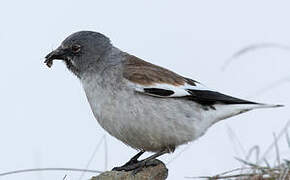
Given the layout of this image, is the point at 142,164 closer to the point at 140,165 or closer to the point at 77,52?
the point at 140,165

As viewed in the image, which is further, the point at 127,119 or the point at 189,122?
the point at 189,122

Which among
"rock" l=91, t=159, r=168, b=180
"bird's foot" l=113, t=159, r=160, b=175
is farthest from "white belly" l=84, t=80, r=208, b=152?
"rock" l=91, t=159, r=168, b=180

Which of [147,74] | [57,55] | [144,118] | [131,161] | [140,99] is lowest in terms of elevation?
[131,161]

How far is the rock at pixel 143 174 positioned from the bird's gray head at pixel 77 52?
132cm

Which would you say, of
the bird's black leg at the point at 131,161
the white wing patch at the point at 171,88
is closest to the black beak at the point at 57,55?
the white wing patch at the point at 171,88

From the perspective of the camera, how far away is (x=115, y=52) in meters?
4.76

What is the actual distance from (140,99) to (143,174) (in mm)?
668

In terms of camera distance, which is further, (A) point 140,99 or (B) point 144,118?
(A) point 140,99

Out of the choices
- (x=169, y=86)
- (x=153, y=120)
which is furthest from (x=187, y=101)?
(x=153, y=120)

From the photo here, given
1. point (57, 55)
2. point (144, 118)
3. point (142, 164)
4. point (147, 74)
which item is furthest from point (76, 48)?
point (142, 164)

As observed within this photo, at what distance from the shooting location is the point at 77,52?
186 inches

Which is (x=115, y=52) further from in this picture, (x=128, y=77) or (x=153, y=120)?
(x=153, y=120)

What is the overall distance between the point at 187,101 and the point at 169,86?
228 millimetres

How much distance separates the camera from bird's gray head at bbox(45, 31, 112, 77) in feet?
15.4
